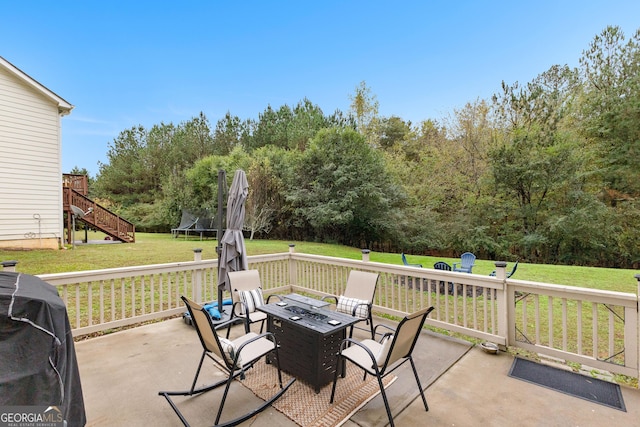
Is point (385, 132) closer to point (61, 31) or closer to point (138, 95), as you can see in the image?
point (138, 95)

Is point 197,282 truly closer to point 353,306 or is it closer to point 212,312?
point 212,312

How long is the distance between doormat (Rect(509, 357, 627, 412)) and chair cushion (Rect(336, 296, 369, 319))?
1535 millimetres

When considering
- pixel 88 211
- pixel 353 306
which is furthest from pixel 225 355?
pixel 88 211

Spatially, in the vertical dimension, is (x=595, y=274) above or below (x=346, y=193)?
below

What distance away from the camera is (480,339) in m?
3.72

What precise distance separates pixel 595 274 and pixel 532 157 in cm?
573

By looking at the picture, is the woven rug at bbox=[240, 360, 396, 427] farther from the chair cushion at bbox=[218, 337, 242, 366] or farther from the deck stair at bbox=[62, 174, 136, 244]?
the deck stair at bbox=[62, 174, 136, 244]

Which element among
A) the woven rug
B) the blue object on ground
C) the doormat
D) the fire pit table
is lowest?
the doormat

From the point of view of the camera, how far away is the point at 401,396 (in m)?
2.62

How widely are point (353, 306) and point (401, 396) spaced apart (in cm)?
112

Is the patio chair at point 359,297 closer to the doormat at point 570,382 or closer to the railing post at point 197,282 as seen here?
the doormat at point 570,382

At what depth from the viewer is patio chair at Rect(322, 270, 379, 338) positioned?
3.53 metres

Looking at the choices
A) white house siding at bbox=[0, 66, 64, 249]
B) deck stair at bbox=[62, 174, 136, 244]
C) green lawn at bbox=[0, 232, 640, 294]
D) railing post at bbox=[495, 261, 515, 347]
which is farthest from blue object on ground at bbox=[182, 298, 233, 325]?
deck stair at bbox=[62, 174, 136, 244]

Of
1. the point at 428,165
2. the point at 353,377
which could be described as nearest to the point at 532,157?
the point at 428,165
